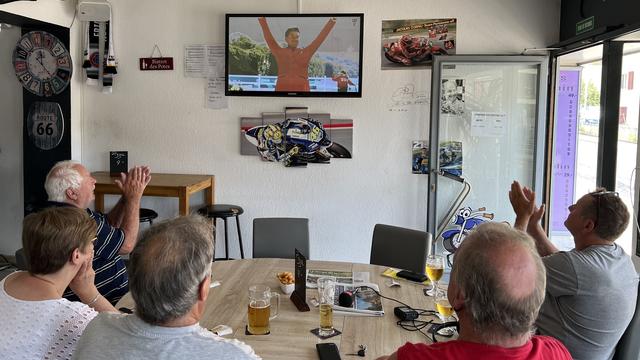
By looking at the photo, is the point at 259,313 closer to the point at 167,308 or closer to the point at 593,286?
the point at 167,308

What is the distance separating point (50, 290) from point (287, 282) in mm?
1066

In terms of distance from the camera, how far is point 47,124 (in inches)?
196

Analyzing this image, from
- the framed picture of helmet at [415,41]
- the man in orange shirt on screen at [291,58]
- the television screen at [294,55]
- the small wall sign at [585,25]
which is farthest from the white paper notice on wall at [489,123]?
the man in orange shirt on screen at [291,58]

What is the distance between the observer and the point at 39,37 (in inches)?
180

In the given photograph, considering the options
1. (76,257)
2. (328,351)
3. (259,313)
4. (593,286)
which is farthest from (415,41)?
(76,257)

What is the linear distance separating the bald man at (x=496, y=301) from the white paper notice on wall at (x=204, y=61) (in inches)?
155

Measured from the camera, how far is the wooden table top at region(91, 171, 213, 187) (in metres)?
4.48

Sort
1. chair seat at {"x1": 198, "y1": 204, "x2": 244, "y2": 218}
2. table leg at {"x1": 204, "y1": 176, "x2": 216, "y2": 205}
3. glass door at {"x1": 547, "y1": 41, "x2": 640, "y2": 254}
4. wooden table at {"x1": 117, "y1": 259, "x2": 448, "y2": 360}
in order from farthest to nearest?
table leg at {"x1": 204, "y1": 176, "x2": 216, "y2": 205} < chair seat at {"x1": 198, "y1": 204, "x2": 244, "y2": 218} < glass door at {"x1": 547, "y1": 41, "x2": 640, "y2": 254} < wooden table at {"x1": 117, "y1": 259, "x2": 448, "y2": 360}

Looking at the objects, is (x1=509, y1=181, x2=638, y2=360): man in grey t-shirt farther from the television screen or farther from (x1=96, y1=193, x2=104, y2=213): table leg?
(x1=96, y1=193, x2=104, y2=213): table leg

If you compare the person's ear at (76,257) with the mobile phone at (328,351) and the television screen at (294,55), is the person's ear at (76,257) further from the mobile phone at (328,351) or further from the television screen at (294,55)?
the television screen at (294,55)

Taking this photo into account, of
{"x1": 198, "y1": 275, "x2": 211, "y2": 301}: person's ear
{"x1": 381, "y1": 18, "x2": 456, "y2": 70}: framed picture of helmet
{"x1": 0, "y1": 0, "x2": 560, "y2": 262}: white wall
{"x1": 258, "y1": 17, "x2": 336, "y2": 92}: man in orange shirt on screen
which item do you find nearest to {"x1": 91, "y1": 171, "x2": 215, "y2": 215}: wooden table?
{"x1": 0, "y1": 0, "x2": 560, "y2": 262}: white wall

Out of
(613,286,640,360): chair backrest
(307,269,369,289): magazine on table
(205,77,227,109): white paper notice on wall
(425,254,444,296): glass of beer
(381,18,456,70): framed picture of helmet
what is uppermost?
(381,18,456,70): framed picture of helmet

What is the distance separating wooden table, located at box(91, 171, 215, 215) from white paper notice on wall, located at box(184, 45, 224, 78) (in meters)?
0.91

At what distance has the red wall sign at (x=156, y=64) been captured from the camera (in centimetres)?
498
